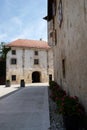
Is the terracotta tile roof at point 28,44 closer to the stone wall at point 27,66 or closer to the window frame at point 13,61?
the stone wall at point 27,66

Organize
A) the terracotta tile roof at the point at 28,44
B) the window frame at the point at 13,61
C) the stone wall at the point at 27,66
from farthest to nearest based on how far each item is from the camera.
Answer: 1. the terracotta tile roof at the point at 28,44
2. the window frame at the point at 13,61
3. the stone wall at the point at 27,66

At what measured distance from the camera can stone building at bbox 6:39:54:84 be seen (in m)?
38.8

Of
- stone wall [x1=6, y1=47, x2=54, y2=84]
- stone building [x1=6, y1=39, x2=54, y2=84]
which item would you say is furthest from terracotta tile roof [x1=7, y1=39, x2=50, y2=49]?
stone wall [x1=6, y1=47, x2=54, y2=84]

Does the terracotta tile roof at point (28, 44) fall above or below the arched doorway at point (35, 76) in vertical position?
above

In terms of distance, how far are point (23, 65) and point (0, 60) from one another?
4.58 m

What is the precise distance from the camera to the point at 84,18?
468cm

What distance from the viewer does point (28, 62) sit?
1585 inches

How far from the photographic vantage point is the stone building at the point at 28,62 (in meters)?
38.8

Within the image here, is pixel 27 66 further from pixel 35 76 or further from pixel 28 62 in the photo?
pixel 35 76

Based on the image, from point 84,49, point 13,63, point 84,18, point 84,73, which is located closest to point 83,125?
point 84,73

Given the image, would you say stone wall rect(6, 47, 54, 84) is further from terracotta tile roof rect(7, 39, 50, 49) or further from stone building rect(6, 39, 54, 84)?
terracotta tile roof rect(7, 39, 50, 49)

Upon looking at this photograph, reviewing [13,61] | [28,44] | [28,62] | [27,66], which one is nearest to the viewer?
[13,61]

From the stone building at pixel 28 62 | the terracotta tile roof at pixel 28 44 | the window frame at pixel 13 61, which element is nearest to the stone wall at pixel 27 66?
the stone building at pixel 28 62

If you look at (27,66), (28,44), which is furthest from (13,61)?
(28,44)
